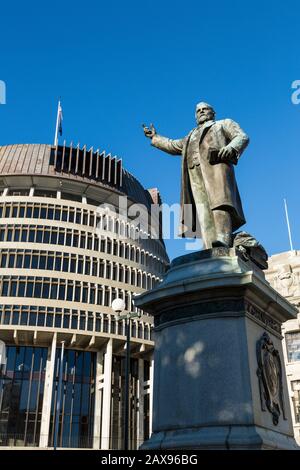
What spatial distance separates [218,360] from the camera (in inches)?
248

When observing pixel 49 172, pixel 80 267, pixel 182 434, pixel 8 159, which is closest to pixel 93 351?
pixel 80 267

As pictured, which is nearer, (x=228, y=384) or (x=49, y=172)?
(x=228, y=384)

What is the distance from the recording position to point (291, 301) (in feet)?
158

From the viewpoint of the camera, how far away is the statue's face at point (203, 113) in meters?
8.77

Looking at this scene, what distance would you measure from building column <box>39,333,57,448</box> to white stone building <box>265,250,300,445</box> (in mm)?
25748

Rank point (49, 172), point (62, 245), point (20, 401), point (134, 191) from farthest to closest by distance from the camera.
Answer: point (134, 191) < point (49, 172) < point (62, 245) < point (20, 401)

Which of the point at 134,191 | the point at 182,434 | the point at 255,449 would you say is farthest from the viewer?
the point at 134,191

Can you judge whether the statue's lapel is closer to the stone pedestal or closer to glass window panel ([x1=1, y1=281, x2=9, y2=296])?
the stone pedestal

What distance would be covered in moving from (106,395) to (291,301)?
2494 centimetres

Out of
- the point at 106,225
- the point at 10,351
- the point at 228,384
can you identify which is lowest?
the point at 228,384

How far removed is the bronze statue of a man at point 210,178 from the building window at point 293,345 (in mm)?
43389

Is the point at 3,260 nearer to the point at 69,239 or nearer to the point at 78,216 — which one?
the point at 69,239

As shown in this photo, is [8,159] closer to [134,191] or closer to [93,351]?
[134,191]

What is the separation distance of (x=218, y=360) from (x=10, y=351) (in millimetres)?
57156
